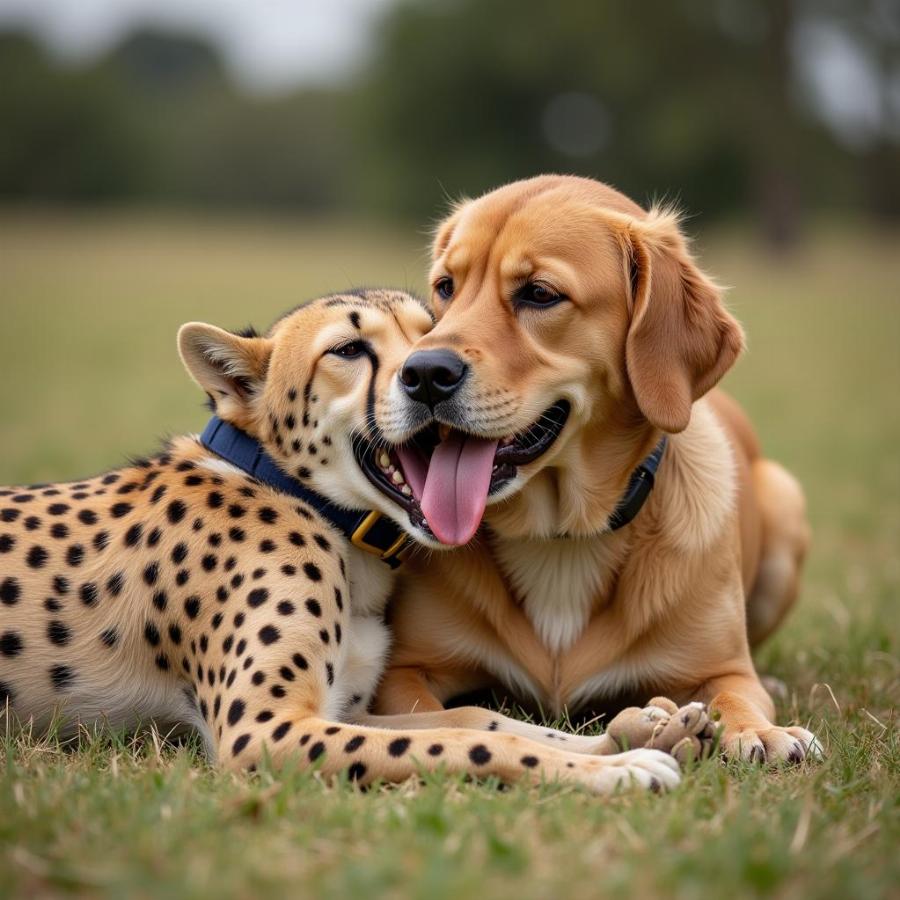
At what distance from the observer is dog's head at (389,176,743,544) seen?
3.88 meters

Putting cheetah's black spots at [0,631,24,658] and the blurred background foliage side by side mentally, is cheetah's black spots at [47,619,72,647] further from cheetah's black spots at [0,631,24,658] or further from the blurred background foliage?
the blurred background foliage

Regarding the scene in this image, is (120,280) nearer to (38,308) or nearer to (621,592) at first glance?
(38,308)

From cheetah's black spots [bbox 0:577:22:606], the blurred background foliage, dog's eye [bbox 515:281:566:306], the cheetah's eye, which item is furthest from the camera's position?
the blurred background foliage

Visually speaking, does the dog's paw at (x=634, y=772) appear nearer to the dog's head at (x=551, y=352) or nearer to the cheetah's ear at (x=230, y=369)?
the dog's head at (x=551, y=352)

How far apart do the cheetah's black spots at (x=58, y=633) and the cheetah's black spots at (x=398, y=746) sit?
4.17ft

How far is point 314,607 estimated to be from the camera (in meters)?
3.79

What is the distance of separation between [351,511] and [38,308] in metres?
20.0

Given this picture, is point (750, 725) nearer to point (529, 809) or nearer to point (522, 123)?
point (529, 809)

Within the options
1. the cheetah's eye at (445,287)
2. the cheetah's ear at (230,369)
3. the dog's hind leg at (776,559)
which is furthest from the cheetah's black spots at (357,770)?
the dog's hind leg at (776,559)

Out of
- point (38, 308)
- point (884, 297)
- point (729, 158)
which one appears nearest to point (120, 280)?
point (38, 308)

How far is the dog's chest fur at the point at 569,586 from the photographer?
4.36m

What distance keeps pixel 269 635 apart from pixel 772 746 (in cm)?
163

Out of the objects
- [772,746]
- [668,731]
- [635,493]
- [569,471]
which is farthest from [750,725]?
[569,471]

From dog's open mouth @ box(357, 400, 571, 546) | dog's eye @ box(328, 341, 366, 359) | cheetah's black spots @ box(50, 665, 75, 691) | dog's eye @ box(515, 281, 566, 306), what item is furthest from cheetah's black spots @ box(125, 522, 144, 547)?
dog's eye @ box(515, 281, 566, 306)
